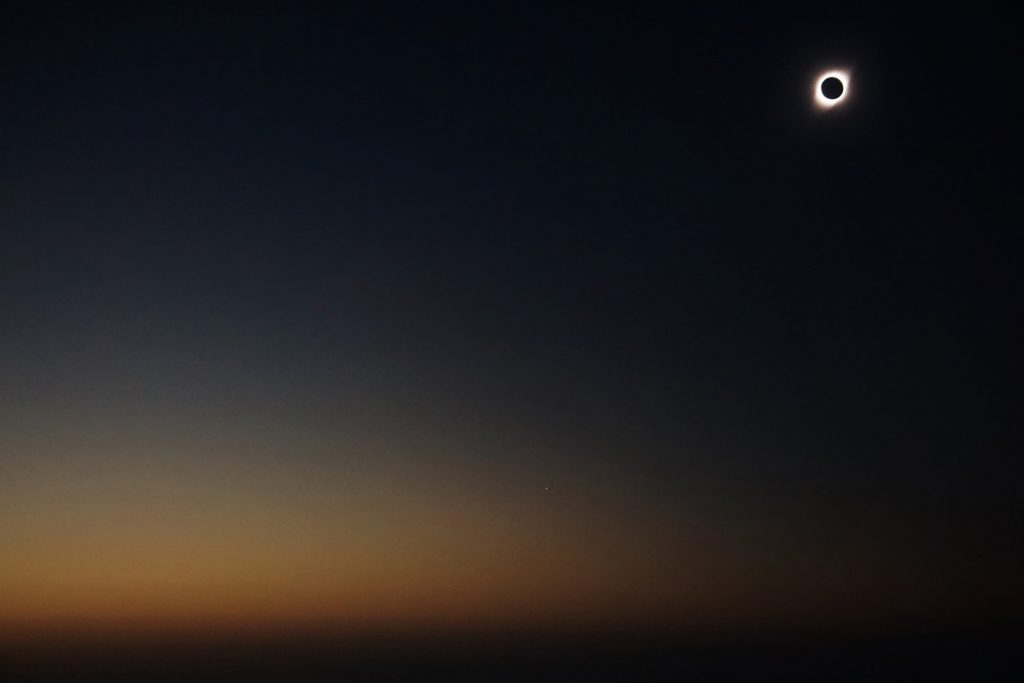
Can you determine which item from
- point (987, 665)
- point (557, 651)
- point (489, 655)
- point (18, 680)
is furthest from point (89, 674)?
point (987, 665)

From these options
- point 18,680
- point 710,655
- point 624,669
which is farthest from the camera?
point 710,655

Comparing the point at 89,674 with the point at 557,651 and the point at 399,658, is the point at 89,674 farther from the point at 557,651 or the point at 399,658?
the point at 557,651

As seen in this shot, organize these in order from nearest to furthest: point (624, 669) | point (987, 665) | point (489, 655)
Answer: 1. point (987, 665)
2. point (624, 669)
3. point (489, 655)

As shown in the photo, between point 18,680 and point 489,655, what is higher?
point 489,655

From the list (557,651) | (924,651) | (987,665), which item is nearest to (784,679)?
(987,665)

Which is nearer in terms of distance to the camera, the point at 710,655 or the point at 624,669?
the point at 624,669

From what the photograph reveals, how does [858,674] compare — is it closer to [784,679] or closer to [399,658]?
[784,679]
